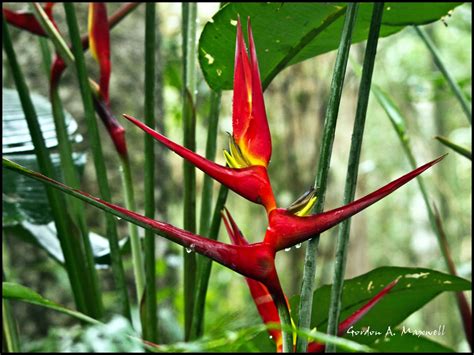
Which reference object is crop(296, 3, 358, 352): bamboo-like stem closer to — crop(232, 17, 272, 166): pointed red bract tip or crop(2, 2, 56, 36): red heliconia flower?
crop(232, 17, 272, 166): pointed red bract tip

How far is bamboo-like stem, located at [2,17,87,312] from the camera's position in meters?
0.55

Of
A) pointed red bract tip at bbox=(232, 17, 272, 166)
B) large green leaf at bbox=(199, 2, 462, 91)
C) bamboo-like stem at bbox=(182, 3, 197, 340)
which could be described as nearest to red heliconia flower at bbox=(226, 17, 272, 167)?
pointed red bract tip at bbox=(232, 17, 272, 166)

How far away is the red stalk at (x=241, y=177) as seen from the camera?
0.29m

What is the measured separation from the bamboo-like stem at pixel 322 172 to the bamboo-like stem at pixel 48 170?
0.28m

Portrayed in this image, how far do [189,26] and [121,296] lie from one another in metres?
0.25

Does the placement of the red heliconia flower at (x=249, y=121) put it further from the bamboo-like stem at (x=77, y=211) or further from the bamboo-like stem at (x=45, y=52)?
the bamboo-like stem at (x=45, y=52)

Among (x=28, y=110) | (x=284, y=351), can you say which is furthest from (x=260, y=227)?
(x=284, y=351)

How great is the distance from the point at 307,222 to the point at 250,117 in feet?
0.19

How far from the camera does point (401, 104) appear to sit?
347cm

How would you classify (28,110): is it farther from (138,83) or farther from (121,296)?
(138,83)

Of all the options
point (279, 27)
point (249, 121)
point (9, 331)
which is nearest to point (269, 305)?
point (249, 121)

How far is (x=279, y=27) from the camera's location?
0.50 m

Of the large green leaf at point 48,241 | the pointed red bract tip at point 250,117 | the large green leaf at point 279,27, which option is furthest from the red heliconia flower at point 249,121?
the large green leaf at point 48,241

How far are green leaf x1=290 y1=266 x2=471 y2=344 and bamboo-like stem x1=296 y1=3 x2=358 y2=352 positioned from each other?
0.38 feet
